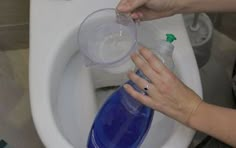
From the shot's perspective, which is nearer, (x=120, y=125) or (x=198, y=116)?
(x=198, y=116)

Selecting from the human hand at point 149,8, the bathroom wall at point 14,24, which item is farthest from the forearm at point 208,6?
the bathroom wall at point 14,24

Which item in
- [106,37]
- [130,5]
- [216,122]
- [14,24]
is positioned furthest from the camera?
[14,24]

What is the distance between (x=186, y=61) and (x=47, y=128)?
30 centimetres

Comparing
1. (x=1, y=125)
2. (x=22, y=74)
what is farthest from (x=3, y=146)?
(x=22, y=74)

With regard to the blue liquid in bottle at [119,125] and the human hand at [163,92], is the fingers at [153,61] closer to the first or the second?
→ the human hand at [163,92]

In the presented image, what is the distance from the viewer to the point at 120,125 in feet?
2.75

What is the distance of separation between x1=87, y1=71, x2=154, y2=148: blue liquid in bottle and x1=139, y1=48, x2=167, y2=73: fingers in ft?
0.35

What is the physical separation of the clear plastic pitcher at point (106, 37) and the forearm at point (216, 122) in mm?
203

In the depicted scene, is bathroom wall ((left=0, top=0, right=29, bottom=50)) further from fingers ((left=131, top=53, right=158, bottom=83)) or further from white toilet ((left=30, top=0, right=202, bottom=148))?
fingers ((left=131, top=53, right=158, bottom=83))

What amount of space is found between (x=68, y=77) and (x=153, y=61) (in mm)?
294

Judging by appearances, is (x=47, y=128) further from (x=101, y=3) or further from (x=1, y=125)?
(x=1, y=125)

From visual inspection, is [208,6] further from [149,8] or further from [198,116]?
[198,116]

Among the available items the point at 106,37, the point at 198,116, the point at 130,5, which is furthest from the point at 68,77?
the point at 198,116

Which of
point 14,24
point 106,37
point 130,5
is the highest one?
point 130,5
